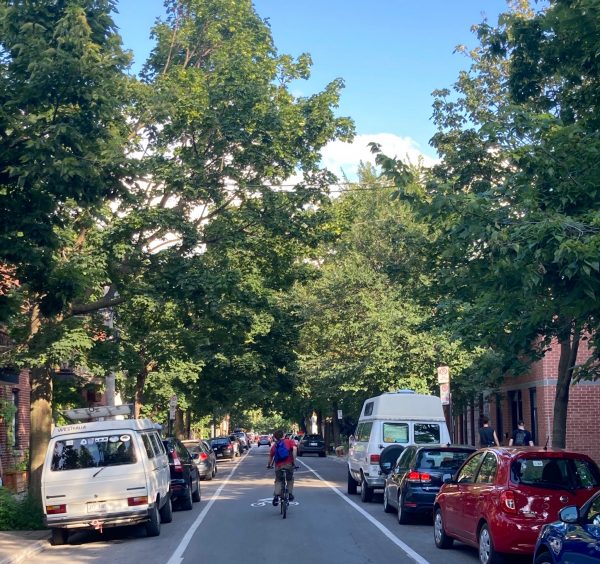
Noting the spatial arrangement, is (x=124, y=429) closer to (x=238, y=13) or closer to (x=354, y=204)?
(x=354, y=204)

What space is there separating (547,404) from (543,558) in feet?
76.6

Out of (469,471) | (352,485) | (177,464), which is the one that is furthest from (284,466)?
(469,471)

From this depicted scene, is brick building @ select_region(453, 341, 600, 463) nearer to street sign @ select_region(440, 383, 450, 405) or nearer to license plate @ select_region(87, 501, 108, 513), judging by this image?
street sign @ select_region(440, 383, 450, 405)

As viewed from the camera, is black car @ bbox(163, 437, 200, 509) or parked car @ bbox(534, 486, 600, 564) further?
black car @ bbox(163, 437, 200, 509)

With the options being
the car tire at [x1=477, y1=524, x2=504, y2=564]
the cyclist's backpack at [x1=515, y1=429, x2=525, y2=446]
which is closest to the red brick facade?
the cyclist's backpack at [x1=515, y1=429, x2=525, y2=446]

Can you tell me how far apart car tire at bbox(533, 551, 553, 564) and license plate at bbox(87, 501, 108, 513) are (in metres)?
8.14

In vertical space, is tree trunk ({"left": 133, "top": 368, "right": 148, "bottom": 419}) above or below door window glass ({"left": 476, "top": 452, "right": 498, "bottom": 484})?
above

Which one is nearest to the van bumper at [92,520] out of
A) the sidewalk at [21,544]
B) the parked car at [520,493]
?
the sidewalk at [21,544]

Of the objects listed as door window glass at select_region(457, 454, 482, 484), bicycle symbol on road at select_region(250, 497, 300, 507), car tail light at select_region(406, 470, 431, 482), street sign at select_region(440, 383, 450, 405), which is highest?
street sign at select_region(440, 383, 450, 405)

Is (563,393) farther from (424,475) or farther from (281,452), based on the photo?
(281,452)

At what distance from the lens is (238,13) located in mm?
22734

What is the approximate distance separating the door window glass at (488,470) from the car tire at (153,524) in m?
5.96

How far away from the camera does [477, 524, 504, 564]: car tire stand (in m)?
10.4

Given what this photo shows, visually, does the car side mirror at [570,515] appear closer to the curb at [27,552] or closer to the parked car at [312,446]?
the curb at [27,552]
